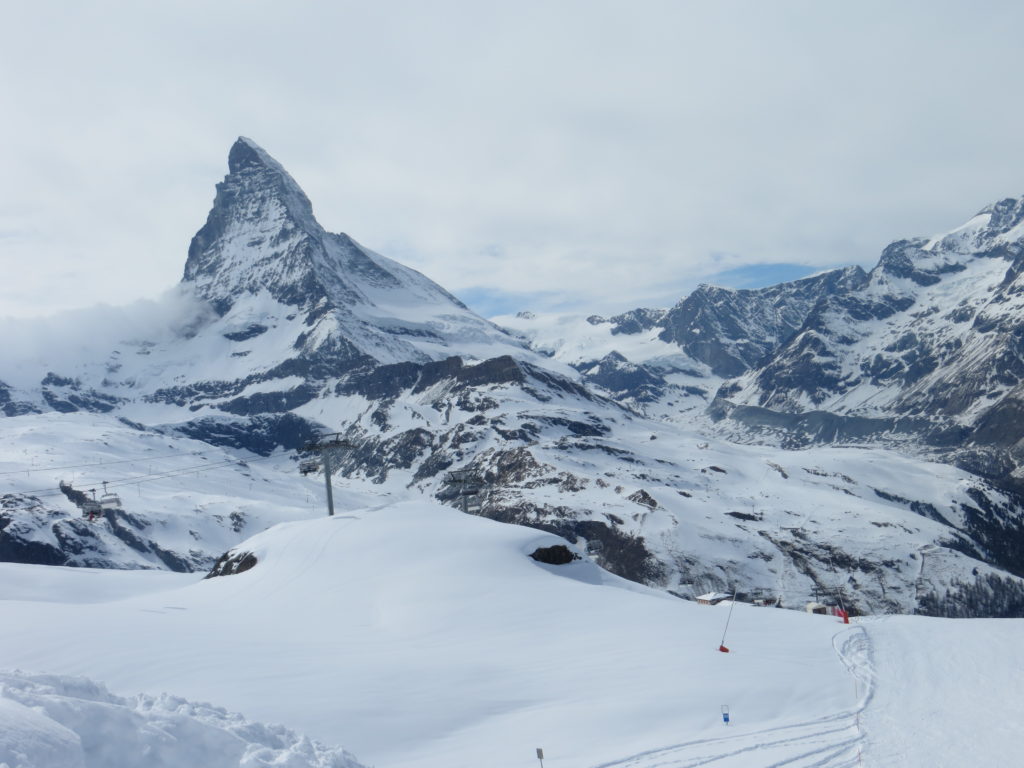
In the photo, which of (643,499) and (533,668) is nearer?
(533,668)

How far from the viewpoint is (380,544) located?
168ft

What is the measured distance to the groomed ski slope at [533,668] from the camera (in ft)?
73.1

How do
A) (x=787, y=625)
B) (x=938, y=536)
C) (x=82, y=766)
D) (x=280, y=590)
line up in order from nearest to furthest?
(x=82, y=766) < (x=787, y=625) < (x=280, y=590) < (x=938, y=536)

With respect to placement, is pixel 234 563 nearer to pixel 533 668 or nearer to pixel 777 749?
pixel 533 668

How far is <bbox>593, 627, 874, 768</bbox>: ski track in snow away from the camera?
20.9 metres

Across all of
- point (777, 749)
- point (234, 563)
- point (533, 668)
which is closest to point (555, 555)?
point (234, 563)

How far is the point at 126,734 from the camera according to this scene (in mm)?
15117

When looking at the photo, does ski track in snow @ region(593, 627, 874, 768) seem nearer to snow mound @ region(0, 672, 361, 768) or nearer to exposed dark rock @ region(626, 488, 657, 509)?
snow mound @ region(0, 672, 361, 768)

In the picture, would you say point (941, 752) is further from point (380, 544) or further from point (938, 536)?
point (938, 536)

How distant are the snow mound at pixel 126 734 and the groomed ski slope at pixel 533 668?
3.92 metres

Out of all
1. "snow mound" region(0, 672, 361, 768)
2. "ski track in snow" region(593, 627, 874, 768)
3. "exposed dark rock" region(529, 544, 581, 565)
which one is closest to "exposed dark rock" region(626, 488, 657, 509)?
"exposed dark rock" region(529, 544, 581, 565)

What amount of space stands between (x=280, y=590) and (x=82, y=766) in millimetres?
33121

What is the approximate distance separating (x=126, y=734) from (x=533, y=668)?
17602 mm

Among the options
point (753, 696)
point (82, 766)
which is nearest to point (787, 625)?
point (753, 696)
